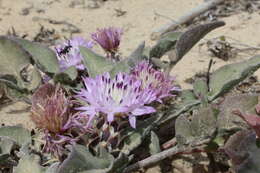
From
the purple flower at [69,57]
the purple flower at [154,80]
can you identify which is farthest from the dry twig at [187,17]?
the purple flower at [154,80]

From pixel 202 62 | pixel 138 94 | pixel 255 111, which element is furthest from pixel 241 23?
pixel 138 94

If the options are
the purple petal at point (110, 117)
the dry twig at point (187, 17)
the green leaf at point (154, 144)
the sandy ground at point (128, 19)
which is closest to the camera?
the purple petal at point (110, 117)

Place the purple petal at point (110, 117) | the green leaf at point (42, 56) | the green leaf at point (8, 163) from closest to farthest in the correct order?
1. the purple petal at point (110, 117)
2. the green leaf at point (8, 163)
3. the green leaf at point (42, 56)

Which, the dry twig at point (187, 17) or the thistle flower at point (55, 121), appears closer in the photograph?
the thistle flower at point (55, 121)

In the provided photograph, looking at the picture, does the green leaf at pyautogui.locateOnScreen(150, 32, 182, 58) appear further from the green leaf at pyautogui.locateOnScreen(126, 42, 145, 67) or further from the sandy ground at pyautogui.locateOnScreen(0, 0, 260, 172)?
the sandy ground at pyautogui.locateOnScreen(0, 0, 260, 172)

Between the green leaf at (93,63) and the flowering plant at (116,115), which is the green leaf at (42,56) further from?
the green leaf at (93,63)

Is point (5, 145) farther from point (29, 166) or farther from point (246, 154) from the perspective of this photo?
point (246, 154)

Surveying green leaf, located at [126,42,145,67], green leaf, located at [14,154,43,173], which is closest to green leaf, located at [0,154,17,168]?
green leaf, located at [14,154,43,173]

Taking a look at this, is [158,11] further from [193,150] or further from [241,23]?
[193,150]
